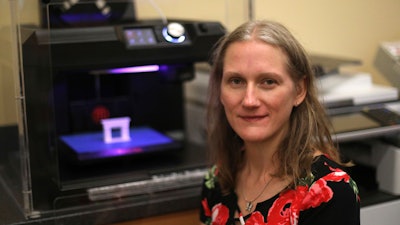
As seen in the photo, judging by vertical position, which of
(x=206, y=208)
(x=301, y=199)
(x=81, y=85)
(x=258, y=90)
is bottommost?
(x=206, y=208)

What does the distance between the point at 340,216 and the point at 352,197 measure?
45mm

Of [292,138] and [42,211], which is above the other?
[292,138]

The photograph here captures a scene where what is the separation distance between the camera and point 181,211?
1.43 m

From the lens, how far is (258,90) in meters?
1.19

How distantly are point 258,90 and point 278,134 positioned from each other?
0.13 m

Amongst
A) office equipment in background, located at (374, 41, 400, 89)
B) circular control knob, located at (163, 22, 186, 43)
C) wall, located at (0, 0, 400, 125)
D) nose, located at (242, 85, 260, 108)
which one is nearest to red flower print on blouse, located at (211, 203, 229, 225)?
nose, located at (242, 85, 260, 108)

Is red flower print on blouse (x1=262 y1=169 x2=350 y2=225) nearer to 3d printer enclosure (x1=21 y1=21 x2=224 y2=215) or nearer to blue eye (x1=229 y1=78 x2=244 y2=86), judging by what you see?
blue eye (x1=229 y1=78 x2=244 y2=86)

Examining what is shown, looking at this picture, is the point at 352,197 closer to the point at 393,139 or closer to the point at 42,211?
the point at 393,139

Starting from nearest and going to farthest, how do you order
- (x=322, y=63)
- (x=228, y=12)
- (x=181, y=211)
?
(x=181, y=211)
(x=228, y=12)
(x=322, y=63)

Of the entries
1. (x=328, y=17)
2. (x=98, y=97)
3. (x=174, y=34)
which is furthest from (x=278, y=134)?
(x=328, y=17)

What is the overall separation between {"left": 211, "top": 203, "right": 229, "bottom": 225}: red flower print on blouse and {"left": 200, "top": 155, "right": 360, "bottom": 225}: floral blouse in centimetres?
6

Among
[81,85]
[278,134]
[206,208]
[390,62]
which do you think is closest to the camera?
[278,134]

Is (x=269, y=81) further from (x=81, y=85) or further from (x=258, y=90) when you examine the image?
(x=81, y=85)

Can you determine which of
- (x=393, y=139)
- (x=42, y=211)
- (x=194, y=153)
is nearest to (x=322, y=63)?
(x=393, y=139)
